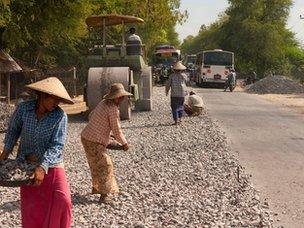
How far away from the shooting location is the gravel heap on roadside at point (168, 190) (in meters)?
6.38

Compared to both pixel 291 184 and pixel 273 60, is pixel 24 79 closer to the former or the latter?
pixel 291 184

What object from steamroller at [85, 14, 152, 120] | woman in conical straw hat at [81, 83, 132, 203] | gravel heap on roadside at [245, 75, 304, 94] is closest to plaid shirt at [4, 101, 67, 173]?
woman in conical straw hat at [81, 83, 132, 203]

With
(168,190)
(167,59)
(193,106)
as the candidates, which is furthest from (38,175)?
(167,59)

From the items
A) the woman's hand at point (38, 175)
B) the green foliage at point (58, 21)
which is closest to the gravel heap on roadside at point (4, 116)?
the green foliage at point (58, 21)

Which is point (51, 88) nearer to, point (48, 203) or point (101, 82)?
point (48, 203)

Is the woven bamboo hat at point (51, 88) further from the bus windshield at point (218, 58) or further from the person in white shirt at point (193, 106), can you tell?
the bus windshield at point (218, 58)

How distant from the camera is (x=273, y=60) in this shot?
193ft

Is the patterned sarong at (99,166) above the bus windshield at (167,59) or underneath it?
underneath

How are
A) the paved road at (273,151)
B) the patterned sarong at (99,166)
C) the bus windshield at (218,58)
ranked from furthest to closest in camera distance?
the bus windshield at (218,58)
the paved road at (273,151)
the patterned sarong at (99,166)

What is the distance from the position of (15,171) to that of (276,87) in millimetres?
34680

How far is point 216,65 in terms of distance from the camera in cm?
3759

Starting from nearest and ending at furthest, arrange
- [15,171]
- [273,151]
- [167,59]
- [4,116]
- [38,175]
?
[38,175], [15,171], [273,151], [4,116], [167,59]

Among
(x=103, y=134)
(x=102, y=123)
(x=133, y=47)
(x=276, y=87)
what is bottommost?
(x=276, y=87)

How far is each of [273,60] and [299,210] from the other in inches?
2101
